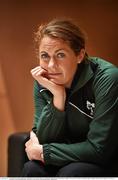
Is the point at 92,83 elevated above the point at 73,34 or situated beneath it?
situated beneath

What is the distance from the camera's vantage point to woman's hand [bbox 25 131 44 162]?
56.6 inches

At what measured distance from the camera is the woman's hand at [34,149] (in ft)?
4.72

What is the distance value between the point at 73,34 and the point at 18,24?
0.80 meters

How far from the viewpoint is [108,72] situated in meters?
1.44

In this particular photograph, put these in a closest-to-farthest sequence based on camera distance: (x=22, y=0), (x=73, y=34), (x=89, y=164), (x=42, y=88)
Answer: (x=89, y=164)
(x=73, y=34)
(x=42, y=88)
(x=22, y=0)

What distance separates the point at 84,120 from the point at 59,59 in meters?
0.30

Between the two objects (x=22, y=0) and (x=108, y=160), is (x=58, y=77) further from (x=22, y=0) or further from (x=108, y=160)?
(x=22, y=0)

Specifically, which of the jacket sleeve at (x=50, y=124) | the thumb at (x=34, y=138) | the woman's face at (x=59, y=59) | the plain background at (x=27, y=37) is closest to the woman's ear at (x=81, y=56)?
the woman's face at (x=59, y=59)

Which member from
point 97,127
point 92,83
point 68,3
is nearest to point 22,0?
point 68,3

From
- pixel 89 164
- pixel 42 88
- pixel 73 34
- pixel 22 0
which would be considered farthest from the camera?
pixel 22 0

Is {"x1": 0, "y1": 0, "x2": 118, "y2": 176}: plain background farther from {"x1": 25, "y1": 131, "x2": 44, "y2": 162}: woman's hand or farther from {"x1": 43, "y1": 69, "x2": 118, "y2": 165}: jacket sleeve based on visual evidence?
{"x1": 43, "y1": 69, "x2": 118, "y2": 165}: jacket sleeve

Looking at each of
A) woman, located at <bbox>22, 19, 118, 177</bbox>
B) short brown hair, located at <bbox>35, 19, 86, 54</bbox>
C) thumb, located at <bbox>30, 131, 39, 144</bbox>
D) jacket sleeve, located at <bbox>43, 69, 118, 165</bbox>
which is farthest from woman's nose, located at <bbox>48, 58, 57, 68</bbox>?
thumb, located at <bbox>30, 131, 39, 144</bbox>

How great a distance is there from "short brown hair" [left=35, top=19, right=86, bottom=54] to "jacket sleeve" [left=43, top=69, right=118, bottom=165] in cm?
20

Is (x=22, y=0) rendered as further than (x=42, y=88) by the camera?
Yes
